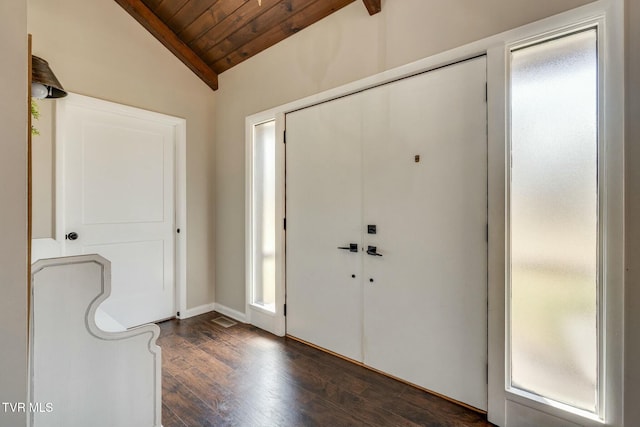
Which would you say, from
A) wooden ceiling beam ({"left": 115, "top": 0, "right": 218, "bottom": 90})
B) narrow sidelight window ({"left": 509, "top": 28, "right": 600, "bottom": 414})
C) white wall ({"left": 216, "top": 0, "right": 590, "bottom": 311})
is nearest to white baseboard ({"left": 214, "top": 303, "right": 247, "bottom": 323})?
white wall ({"left": 216, "top": 0, "right": 590, "bottom": 311})

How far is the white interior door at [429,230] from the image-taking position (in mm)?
1818

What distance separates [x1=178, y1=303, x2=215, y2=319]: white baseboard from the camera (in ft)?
11.0

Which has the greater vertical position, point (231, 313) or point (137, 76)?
point (137, 76)

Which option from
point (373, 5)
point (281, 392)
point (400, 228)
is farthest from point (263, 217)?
point (373, 5)

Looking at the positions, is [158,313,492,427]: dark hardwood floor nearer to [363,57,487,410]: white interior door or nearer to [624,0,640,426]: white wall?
[363,57,487,410]: white interior door

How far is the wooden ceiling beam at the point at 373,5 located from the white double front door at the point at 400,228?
1.80ft

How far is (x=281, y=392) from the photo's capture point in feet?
6.62

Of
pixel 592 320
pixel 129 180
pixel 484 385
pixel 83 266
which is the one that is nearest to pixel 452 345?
pixel 484 385

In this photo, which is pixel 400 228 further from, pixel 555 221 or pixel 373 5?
pixel 373 5

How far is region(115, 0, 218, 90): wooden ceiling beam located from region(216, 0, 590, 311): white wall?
0.18 meters

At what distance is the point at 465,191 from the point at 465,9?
3.63ft
